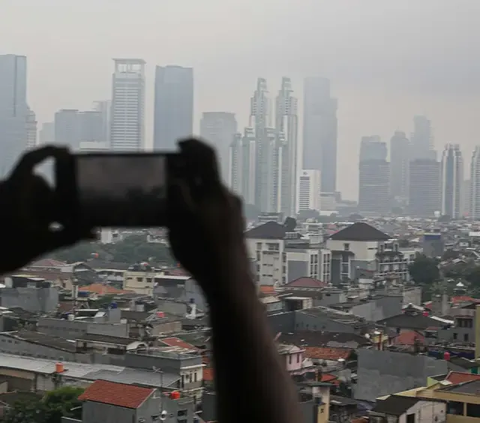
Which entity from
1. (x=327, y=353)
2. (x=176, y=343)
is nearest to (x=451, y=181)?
(x=327, y=353)

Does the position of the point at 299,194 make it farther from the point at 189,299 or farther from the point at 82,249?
the point at 189,299

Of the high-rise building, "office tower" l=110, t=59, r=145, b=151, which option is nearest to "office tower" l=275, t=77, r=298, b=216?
"office tower" l=110, t=59, r=145, b=151

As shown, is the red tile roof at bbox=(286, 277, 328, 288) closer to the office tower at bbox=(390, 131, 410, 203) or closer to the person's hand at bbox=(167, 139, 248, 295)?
the person's hand at bbox=(167, 139, 248, 295)

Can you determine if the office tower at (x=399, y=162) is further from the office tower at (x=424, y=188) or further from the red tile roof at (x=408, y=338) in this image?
the red tile roof at (x=408, y=338)

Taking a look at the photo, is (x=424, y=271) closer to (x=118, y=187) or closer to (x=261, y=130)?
(x=261, y=130)

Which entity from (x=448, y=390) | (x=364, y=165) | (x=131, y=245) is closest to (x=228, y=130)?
(x=131, y=245)

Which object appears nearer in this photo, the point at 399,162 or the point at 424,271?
the point at 424,271
